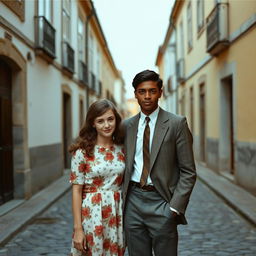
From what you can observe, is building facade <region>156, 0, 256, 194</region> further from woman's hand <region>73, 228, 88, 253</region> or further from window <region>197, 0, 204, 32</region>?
woman's hand <region>73, 228, 88, 253</region>

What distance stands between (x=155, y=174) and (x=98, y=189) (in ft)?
1.38

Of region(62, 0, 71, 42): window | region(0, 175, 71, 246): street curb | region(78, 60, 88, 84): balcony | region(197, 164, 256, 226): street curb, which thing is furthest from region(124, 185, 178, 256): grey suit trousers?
region(78, 60, 88, 84): balcony

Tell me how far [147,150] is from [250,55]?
6.50 meters

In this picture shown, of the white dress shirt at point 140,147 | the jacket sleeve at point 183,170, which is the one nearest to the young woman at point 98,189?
the white dress shirt at point 140,147

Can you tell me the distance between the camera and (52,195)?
346 inches

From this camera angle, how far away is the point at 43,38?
9.54 meters

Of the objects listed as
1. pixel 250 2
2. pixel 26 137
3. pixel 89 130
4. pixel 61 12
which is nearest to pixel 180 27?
pixel 61 12

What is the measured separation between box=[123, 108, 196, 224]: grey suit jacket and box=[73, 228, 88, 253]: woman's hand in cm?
46

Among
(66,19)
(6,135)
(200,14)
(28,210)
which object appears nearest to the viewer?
(28,210)

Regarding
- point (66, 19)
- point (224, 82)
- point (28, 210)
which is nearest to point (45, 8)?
point (66, 19)

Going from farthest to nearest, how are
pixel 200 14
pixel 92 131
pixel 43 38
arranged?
pixel 200 14 < pixel 43 38 < pixel 92 131

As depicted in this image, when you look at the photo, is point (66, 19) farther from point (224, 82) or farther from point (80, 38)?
point (224, 82)

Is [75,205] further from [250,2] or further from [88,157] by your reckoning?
[250,2]

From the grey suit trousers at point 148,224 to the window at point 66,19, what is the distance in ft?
37.5
